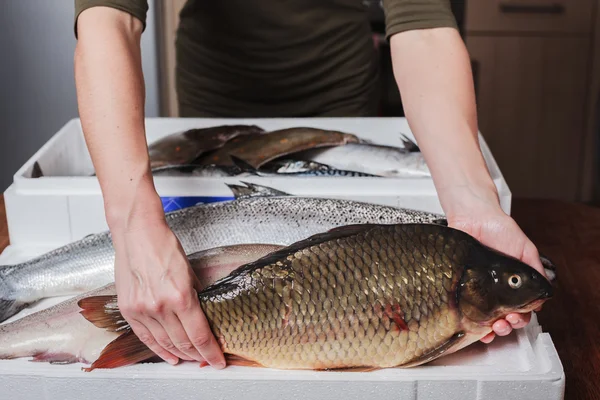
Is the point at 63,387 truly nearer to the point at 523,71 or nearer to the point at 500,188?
the point at 500,188

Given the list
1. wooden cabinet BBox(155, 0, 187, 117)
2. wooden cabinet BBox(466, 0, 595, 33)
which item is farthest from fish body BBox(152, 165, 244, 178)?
wooden cabinet BBox(466, 0, 595, 33)

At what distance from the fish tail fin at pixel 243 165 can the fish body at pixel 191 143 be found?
69 mm

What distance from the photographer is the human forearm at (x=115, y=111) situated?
0.85 meters

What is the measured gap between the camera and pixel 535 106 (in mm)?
2945

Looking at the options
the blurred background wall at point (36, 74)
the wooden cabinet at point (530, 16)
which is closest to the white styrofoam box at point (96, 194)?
the blurred background wall at point (36, 74)

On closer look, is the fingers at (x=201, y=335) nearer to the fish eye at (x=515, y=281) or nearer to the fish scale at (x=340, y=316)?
the fish scale at (x=340, y=316)

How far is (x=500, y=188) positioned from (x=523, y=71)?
1913mm

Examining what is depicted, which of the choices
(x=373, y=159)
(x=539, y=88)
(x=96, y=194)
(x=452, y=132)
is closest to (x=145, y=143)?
(x=96, y=194)

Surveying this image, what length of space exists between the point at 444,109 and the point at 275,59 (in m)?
0.69

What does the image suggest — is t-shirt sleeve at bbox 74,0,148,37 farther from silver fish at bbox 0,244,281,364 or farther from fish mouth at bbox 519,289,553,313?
fish mouth at bbox 519,289,553,313

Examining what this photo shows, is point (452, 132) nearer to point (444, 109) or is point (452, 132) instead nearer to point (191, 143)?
point (444, 109)

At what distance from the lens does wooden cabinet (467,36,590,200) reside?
9.30 feet

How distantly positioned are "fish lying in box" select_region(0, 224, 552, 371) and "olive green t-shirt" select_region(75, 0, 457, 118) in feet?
2.90

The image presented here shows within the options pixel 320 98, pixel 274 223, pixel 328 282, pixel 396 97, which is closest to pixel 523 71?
pixel 396 97
